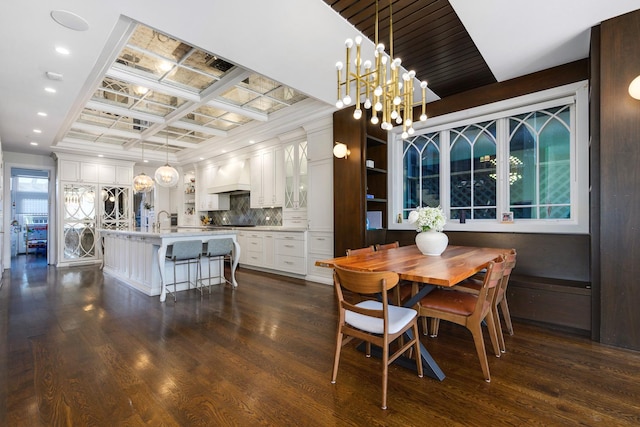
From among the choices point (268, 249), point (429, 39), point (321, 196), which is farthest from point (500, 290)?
point (268, 249)

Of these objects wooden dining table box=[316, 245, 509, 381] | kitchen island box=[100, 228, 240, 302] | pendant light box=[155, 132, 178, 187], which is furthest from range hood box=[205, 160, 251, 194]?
wooden dining table box=[316, 245, 509, 381]

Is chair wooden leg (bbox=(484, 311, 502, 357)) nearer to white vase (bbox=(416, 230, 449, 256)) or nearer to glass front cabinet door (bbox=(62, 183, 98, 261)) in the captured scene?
white vase (bbox=(416, 230, 449, 256))

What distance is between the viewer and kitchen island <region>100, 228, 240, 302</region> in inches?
156

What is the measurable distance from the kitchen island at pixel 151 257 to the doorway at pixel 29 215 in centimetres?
547

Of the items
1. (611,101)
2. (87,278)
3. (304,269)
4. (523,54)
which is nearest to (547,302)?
(611,101)

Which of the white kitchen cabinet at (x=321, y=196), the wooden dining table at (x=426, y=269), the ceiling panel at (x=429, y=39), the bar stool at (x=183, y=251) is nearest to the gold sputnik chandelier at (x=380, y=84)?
the ceiling panel at (x=429, y=39)

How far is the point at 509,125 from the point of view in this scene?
355 cm

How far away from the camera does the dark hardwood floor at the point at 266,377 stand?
162cm

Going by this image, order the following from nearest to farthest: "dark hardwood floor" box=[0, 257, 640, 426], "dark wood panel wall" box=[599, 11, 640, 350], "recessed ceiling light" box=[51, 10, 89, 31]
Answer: "dark hardwood floor" box=[0, 257, 640, 426] → "recessed ceiling light" box=[51, 10, 89, 31] → "dark wood panel wall" box=[599, 11, 640, 350]

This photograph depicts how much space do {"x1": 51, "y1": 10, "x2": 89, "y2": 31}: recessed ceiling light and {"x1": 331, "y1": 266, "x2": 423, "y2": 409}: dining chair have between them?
285cm

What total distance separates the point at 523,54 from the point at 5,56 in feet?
16.8

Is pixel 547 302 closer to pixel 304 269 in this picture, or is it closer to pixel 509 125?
pixel 509 125

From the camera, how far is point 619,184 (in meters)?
2.45

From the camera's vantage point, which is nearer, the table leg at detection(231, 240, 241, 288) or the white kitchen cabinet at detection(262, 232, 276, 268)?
the table leg at detection(231, 240, 241, 288)
